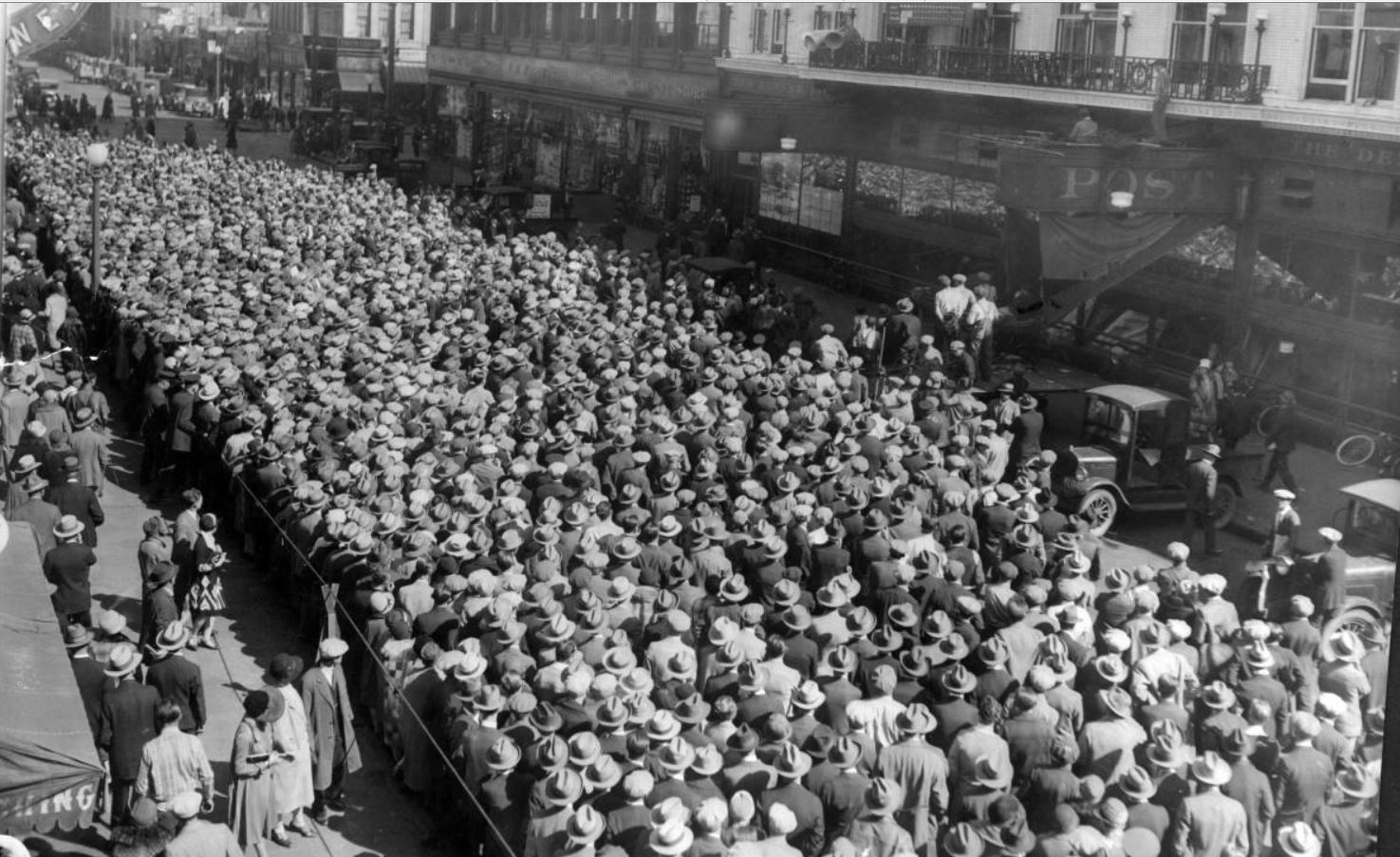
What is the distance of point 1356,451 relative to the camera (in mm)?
20547

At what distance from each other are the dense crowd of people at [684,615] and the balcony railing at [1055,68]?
6016mm

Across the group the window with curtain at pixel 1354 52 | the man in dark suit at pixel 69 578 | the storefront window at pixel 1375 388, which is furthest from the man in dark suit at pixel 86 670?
the window with curtain at pixel 1354 52

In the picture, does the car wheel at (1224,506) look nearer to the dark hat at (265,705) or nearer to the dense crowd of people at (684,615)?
the dense crowd of people at (684,615)

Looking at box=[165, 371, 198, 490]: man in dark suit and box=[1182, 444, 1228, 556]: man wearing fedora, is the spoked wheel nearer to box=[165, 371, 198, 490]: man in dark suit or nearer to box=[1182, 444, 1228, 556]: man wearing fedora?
box=[1182, 444, 1228, 556]: man wearing fedora

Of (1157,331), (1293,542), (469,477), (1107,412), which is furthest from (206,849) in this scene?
(1157,331)

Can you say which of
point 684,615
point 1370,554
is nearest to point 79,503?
point 684,615

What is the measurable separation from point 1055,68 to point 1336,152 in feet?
17.0

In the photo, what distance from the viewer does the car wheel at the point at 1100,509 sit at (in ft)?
55.9

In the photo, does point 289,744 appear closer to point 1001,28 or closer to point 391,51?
point 1001,28

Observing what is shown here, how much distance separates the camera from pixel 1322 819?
924cm

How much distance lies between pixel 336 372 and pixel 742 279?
11609 millimetres

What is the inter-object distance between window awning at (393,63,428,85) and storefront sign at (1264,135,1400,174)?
43.0 metres

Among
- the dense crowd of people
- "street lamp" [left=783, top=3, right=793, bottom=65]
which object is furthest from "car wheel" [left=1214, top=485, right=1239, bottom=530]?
"street lamp" [left=783, top=3, right=793, bottom=65]

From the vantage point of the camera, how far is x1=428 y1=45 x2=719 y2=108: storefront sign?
39094 mm
